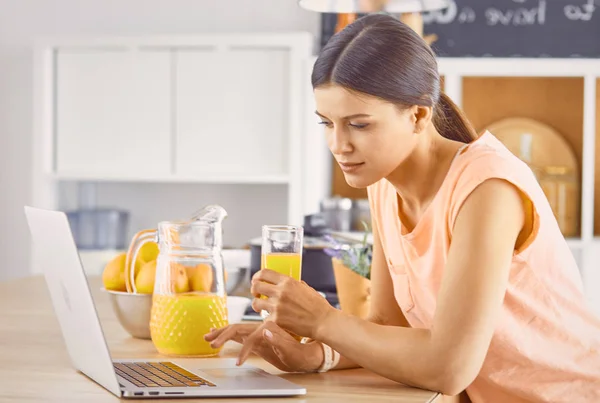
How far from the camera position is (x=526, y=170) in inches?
50.8

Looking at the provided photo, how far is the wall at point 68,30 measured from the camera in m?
4.53

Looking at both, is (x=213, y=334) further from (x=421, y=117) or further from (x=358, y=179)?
(x=421, y=117)

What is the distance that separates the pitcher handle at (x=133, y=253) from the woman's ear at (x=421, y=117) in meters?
0.47

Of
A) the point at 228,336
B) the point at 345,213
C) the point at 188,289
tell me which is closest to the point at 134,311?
the point at 188,289

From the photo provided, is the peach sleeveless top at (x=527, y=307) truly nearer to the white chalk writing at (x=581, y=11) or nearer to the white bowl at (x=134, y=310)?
the white bowl at (x=134, y=310)

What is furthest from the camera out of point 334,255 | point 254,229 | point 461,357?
point 254,229

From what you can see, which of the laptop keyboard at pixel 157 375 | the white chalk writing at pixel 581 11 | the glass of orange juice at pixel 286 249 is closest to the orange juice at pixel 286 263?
the glass of orange juice at pixel 286 249

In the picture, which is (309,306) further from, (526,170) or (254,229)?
(254,229)

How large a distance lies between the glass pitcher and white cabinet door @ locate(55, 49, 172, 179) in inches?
115

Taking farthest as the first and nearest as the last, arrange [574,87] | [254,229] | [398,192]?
1. [254,229]
2. [574,87]
3. [398,192]

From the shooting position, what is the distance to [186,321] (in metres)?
1.33

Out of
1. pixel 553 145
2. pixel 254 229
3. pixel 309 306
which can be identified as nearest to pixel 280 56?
pixel 254 229

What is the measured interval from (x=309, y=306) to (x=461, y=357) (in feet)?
0.68

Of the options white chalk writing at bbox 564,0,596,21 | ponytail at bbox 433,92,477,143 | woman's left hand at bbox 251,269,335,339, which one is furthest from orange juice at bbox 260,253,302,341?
white chalk writing at bbox 564,0,596,21
